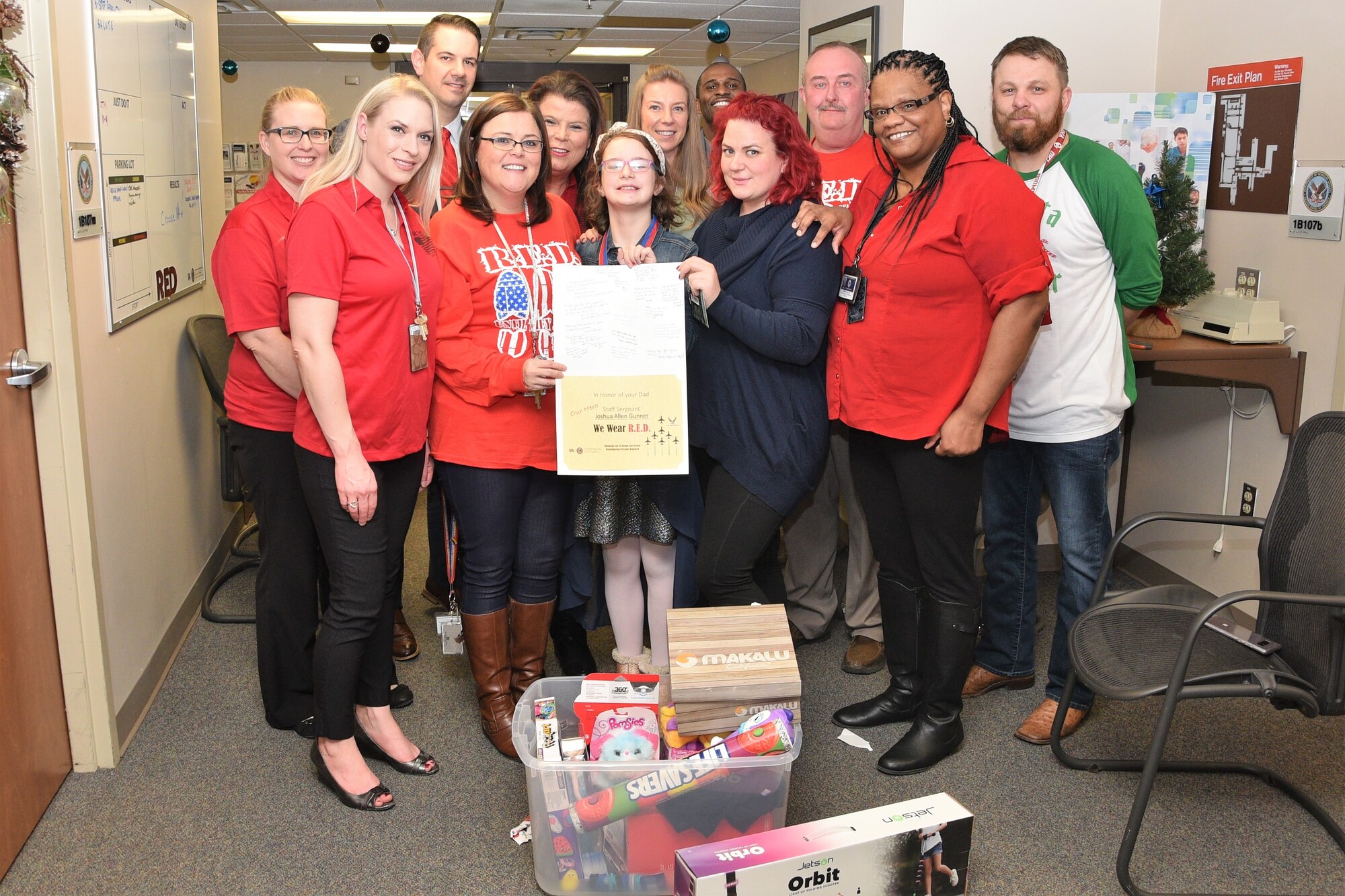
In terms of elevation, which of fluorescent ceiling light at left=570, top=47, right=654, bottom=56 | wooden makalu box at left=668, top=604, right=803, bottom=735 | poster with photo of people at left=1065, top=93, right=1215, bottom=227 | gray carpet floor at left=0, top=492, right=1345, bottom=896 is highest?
fluorescent ceiling light at left=570, top=47, right=654, bottom=56

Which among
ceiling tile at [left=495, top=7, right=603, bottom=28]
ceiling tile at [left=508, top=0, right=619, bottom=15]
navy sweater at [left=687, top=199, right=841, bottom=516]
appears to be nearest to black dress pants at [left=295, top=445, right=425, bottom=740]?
navy sweater at [left=687, top=199, right=841, bottom=516]

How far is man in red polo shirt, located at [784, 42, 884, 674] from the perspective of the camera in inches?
122

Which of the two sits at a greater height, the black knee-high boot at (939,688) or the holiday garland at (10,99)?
the holiday garland at (10,99)

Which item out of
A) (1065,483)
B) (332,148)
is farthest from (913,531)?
(332,148)

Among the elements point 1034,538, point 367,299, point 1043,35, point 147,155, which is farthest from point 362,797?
point 1043,35

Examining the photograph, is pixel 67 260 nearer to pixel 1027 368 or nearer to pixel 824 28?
pixel 1027 368

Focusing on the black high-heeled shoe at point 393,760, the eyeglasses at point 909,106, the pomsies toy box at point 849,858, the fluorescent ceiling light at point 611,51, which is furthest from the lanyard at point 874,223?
the fluorescent ceiling light at point 611,51

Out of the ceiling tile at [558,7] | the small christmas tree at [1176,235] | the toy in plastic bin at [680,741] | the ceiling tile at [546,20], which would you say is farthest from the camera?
the ceiling tile at [546,20]

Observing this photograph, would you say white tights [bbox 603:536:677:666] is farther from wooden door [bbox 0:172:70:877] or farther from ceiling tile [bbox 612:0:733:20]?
ceiling tile [bbox 612:0:733:20]

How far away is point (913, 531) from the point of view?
8.23ft

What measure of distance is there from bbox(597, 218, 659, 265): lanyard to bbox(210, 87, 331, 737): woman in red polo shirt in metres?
0.76

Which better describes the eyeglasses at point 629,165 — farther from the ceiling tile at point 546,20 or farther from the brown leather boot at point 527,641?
the ceiling tile at point 546,20

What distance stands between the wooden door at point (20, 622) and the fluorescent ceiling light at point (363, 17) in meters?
6.27

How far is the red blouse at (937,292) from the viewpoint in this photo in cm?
224
